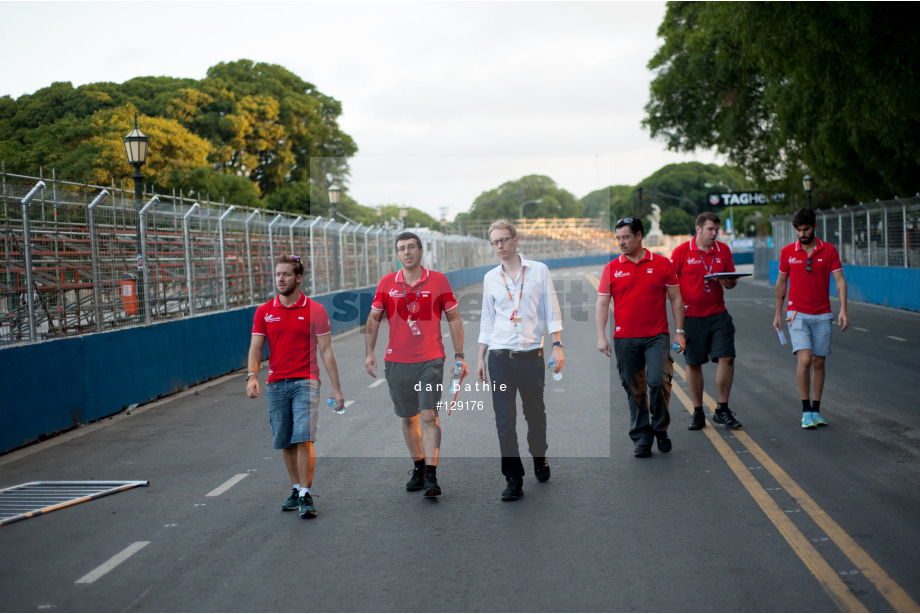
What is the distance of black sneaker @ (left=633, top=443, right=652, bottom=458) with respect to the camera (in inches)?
313

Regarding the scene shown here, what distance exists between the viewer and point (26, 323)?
393 inches

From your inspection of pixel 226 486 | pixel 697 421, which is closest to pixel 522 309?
pixel 226 486

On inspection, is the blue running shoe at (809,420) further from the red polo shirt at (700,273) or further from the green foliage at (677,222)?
the green foliage at (677,222)

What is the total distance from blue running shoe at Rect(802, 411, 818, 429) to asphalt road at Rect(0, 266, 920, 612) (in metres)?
0.10

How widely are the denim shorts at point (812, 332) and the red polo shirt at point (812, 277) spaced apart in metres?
0.06

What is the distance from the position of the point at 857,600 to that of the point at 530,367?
2.88m

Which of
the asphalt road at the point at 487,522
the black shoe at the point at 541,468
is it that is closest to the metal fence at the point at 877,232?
the asphalt road at the point at 487,522

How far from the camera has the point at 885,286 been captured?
2664 centimetres

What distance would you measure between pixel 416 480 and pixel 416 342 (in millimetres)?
1043

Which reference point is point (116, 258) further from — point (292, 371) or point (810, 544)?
point (810, 544)

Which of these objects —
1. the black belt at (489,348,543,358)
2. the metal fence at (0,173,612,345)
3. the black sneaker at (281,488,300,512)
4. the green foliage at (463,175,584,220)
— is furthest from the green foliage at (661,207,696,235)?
the black sneaker at (281,488,300,512)

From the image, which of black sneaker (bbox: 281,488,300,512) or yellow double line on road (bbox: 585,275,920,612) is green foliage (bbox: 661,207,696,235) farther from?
black sneaker (bbox: 281,488,300,512)

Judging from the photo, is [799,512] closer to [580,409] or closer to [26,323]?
[580,409]

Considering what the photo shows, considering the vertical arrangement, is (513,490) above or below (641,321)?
below
